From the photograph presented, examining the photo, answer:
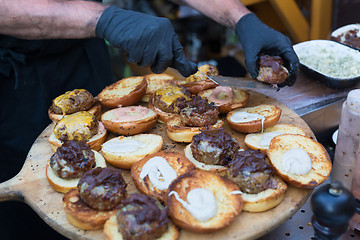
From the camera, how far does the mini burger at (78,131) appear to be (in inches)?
114

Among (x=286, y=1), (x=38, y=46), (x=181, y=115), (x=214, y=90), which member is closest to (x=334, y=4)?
(x=286, y=1)

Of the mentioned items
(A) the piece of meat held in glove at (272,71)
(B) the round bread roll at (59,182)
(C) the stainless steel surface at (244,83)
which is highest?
(A) the piece of meat held in glove at (272,71)

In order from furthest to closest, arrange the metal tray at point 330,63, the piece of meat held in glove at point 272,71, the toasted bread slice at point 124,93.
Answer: the metal tray at point 330,63
the toasted bread slice at point 124,93
the piece of meat held in glove at point 272,71

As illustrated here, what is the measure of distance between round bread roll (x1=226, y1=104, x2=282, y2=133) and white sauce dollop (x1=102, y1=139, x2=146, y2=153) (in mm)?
827

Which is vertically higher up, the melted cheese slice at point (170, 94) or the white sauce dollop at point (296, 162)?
the melted cheese slice at point (170, 94)

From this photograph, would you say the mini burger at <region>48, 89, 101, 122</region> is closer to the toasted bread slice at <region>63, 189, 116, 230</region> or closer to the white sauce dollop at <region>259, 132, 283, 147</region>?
the toasted bread slice at <region>63, 189, 116, 230</region>

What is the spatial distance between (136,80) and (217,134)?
1520mm

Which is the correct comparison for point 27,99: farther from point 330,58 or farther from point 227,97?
point 330,58

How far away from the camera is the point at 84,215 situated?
2.14 meters

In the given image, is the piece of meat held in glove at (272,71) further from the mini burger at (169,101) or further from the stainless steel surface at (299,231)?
the stainless steel surface at (299,231)

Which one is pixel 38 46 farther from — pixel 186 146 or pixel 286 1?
pixel 286 1

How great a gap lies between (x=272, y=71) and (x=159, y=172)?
4.78ft

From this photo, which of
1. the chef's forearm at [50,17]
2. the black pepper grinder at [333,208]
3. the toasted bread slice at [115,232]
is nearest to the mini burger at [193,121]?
the toasted bread slice at [115,232]

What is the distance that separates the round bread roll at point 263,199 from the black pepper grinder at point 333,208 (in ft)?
1.55
